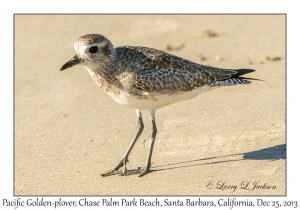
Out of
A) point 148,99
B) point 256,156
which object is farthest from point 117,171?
point 256,156

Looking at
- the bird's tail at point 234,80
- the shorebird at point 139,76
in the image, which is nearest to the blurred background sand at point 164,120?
the shorebird at point 139,76

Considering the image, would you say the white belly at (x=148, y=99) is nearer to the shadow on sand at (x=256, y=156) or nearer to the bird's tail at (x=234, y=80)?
the bird's tail at (x=234, y=80)

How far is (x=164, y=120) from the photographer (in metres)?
12.2

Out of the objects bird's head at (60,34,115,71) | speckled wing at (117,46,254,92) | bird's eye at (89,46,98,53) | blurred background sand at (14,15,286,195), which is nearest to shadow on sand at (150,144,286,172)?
blurred background sand at (14,15,286,195)

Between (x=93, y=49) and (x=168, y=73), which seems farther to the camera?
(x=168, y=73)

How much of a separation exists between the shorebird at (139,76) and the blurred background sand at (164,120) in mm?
703

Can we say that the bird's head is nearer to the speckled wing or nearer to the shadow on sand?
the speckled wing

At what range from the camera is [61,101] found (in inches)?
546

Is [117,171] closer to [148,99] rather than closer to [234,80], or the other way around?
[148,99]

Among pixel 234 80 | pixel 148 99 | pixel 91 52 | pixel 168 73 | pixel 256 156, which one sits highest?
pixel 91 52

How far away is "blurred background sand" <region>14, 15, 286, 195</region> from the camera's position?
9836mm

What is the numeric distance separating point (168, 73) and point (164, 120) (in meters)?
1.97

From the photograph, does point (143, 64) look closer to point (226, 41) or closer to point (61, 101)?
point (61, 101)

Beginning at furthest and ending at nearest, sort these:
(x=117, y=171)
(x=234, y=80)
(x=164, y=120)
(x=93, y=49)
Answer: (x=164, y=120), (x=234, y=80), (x=117, y=171), (x=93, y=49)
